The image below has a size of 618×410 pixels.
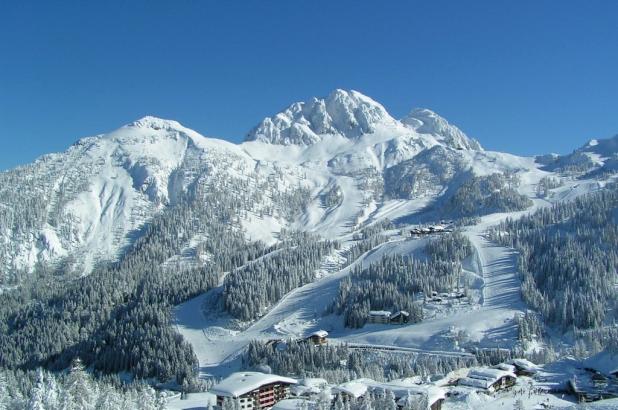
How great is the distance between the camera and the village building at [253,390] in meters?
95.8

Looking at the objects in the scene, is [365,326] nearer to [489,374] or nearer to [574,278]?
[574,278]

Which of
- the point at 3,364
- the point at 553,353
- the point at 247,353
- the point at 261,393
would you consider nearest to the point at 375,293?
the point at 247,353

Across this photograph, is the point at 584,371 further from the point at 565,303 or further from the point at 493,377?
the point at 565,303

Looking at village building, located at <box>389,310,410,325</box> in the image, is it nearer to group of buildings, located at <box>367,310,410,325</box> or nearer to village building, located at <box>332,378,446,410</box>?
group of buildings, located at <box>367,310,410,325</box>

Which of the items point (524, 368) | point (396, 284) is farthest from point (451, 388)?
point (396, 284)

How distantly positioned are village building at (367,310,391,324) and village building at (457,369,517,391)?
63303mm

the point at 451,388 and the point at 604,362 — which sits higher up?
the point at 451,388

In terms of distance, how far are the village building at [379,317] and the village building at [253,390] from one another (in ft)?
214

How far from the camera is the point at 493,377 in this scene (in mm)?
98375

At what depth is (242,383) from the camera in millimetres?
98312

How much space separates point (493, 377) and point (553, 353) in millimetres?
37865

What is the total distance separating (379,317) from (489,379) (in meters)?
69.7

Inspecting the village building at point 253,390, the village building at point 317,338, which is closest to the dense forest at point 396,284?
the village building at point 317,338

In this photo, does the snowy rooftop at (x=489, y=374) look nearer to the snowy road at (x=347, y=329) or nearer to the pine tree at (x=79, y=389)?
the snowy road at (x=347, y=329)
